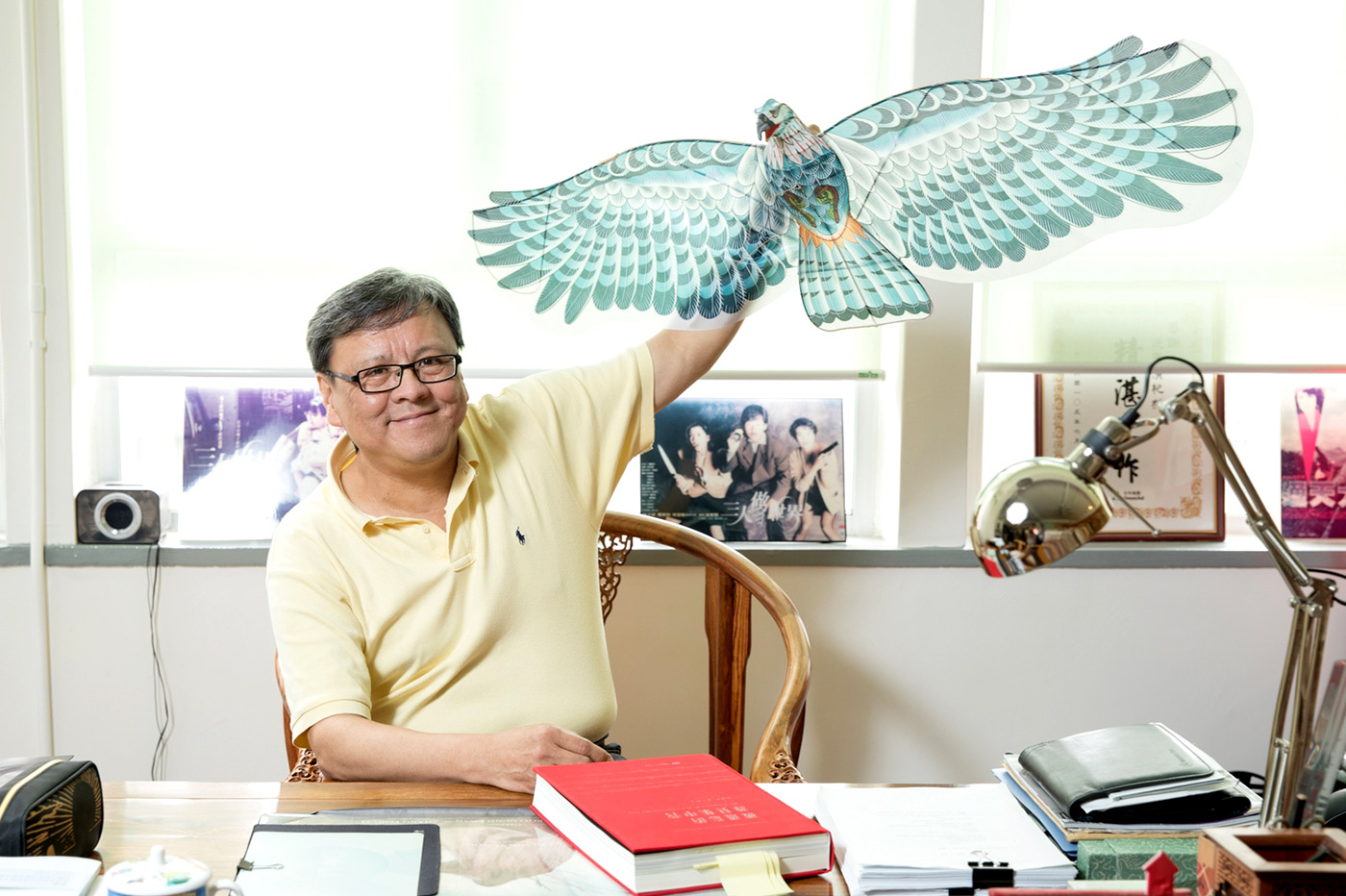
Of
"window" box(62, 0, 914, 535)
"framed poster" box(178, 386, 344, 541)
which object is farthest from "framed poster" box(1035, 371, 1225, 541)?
"framed poster" box(178, 386, 344, 541)

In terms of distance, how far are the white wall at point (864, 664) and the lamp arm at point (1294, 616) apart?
140 centimetres

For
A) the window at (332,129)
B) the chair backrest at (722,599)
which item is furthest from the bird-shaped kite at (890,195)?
the window at (332,129)

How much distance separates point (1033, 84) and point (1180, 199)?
250mm

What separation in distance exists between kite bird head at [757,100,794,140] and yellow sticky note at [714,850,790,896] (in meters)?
0.98

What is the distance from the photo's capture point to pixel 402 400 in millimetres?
1590

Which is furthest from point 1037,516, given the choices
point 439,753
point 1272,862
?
point 439,753

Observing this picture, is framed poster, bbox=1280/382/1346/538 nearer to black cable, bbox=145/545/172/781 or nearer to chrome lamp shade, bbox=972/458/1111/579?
chrome lamp shade, bbox=972/458/1111/579

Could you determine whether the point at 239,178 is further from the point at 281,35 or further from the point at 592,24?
the point at 592,24

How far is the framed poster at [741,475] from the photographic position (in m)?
2.40

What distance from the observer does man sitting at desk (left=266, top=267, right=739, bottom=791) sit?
1529mm

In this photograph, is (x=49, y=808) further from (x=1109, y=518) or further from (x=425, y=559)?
(x=1109, y=518)

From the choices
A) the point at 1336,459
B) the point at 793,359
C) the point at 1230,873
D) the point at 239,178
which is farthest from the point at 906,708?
the point at 239,178

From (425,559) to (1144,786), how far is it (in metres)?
1.02

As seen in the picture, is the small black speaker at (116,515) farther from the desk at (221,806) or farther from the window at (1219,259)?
the window at (1219,259)
